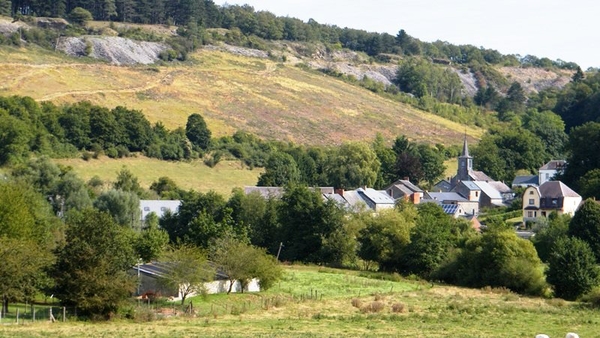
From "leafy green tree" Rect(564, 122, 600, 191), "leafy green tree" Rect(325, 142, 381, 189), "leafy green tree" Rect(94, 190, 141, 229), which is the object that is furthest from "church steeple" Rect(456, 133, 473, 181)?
"leafy green tree" Rect(94, 190, 141, 229)

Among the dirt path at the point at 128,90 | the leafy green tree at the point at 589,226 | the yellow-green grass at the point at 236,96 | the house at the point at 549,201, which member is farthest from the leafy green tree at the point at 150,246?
the dirt path at the point at 128,90

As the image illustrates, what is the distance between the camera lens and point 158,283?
49.3 meters

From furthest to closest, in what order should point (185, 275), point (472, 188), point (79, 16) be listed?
point (79, 16) → point (472, 188) → point (185, 275)

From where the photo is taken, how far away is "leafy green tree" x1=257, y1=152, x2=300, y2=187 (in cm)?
10044

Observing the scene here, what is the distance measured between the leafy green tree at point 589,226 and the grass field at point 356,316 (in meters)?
14.8

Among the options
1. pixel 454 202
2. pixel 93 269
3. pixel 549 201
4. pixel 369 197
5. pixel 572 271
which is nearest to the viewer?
pixel 93 269

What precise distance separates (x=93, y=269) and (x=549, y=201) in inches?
2219

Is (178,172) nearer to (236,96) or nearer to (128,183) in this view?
(128,183)

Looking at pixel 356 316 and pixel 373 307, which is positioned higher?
pixel 356 316

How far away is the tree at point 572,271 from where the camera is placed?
5572cm

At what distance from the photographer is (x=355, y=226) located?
6875 centimetres

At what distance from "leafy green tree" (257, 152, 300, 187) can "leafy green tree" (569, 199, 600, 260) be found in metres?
34.9

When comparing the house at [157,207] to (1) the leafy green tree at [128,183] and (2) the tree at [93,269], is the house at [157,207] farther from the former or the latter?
(2) the tree at [93,269]

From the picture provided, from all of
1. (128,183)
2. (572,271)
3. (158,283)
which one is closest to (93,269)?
(158,283)
